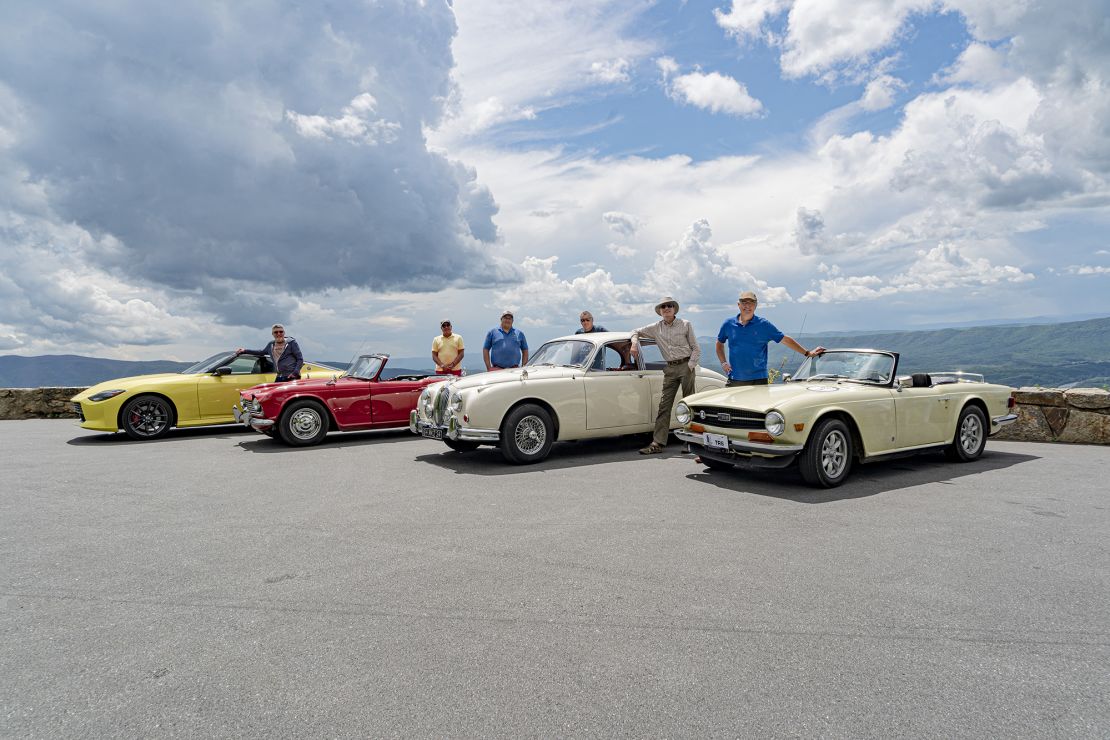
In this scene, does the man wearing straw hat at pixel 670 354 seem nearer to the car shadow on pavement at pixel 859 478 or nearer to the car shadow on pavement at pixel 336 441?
the car shadow on pavement at pixel 859 478

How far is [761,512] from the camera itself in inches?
226

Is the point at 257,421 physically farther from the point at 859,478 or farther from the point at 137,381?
the point at 859,478

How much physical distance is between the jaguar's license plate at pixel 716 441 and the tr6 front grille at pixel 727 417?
0.12m

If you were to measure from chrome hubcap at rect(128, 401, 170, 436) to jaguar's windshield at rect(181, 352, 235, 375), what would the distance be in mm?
791

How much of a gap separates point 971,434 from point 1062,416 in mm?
3458

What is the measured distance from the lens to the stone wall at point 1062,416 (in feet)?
33.2

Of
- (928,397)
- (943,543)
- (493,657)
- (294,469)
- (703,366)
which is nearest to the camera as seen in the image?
(493,657)

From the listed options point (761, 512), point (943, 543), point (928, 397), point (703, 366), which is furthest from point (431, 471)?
point (928, 397)

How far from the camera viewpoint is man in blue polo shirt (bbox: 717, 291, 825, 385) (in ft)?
27.4

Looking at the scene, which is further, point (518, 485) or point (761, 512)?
point (518, 485)

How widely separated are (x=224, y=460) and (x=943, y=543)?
27.2ft

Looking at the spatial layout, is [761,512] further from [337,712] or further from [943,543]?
[337,712]

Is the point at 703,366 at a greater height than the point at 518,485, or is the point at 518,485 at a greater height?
the point at 703,366

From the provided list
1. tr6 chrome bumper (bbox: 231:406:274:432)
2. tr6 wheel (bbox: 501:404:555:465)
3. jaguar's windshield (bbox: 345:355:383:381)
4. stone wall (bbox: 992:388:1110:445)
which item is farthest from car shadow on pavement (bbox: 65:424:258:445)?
stone wall (bbox: 992:388:1110:445)
